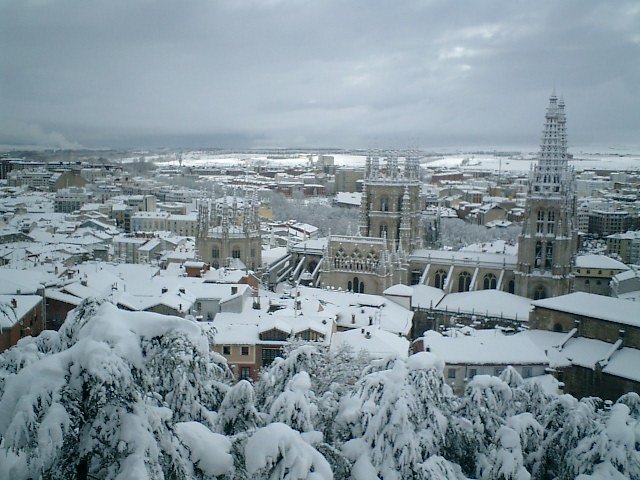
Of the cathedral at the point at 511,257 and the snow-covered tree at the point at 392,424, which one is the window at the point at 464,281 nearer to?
the cathedral at the point at 511,257

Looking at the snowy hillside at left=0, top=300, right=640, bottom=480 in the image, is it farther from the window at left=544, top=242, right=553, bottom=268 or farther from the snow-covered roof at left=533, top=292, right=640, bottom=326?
the window at left=544, top=242, right=553, bottom=268

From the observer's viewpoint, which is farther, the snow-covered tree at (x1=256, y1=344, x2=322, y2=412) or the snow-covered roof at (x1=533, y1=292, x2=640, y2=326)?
the snow-covered roof at (x1=533, y1=292, x2=640, y2=326)

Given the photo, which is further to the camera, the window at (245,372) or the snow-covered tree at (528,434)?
the window at (245,372)

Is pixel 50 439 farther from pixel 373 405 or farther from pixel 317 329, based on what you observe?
pixel 317 329

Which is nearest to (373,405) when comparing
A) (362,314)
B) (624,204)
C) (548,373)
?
(548,373)

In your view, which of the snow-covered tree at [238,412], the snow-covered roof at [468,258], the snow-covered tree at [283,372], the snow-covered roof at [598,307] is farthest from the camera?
the snow-covered roof at [468,258]

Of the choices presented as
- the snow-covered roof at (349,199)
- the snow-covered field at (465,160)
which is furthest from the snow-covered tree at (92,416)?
the snow-covered roof at (349,199)

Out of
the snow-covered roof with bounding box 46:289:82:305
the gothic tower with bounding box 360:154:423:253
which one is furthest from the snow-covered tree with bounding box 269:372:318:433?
the gothic tower with bounding box 360:154:423:253
